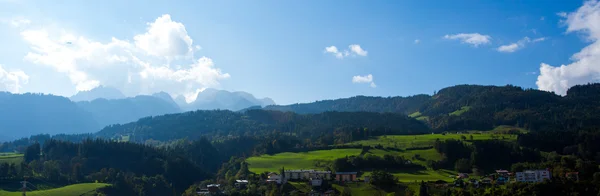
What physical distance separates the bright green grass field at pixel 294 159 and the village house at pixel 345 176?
1588 cm

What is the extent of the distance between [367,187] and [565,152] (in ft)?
189

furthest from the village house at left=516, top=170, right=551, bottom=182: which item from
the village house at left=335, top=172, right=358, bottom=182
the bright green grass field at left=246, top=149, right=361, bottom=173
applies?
the bright green grass field at left=246, top=149, right=361, bottom=173

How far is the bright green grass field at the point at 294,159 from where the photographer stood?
4237 inches

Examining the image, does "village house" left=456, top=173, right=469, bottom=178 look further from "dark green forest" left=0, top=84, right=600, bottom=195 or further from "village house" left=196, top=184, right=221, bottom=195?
"village house" left=196, top=184, right=221, bottom=195

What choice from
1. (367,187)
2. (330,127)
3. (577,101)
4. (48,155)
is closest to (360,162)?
(367,187)

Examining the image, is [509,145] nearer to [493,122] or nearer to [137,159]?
[493,122]

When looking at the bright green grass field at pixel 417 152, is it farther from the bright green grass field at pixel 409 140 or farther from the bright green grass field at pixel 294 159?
the bright green grass field at pixel 409 140

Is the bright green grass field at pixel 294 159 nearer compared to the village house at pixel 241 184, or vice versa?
the village house at pixel 241 184

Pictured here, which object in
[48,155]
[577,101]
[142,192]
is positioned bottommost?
[142,192]

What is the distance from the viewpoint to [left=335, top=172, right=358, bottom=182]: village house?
8694 centimetres

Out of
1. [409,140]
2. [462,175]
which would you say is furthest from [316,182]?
[409,140]

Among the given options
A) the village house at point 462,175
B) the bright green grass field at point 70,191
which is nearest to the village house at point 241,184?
the bright green grass field at point 70,191

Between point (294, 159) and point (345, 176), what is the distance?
3033 centimetres

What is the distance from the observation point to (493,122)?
168 meters
